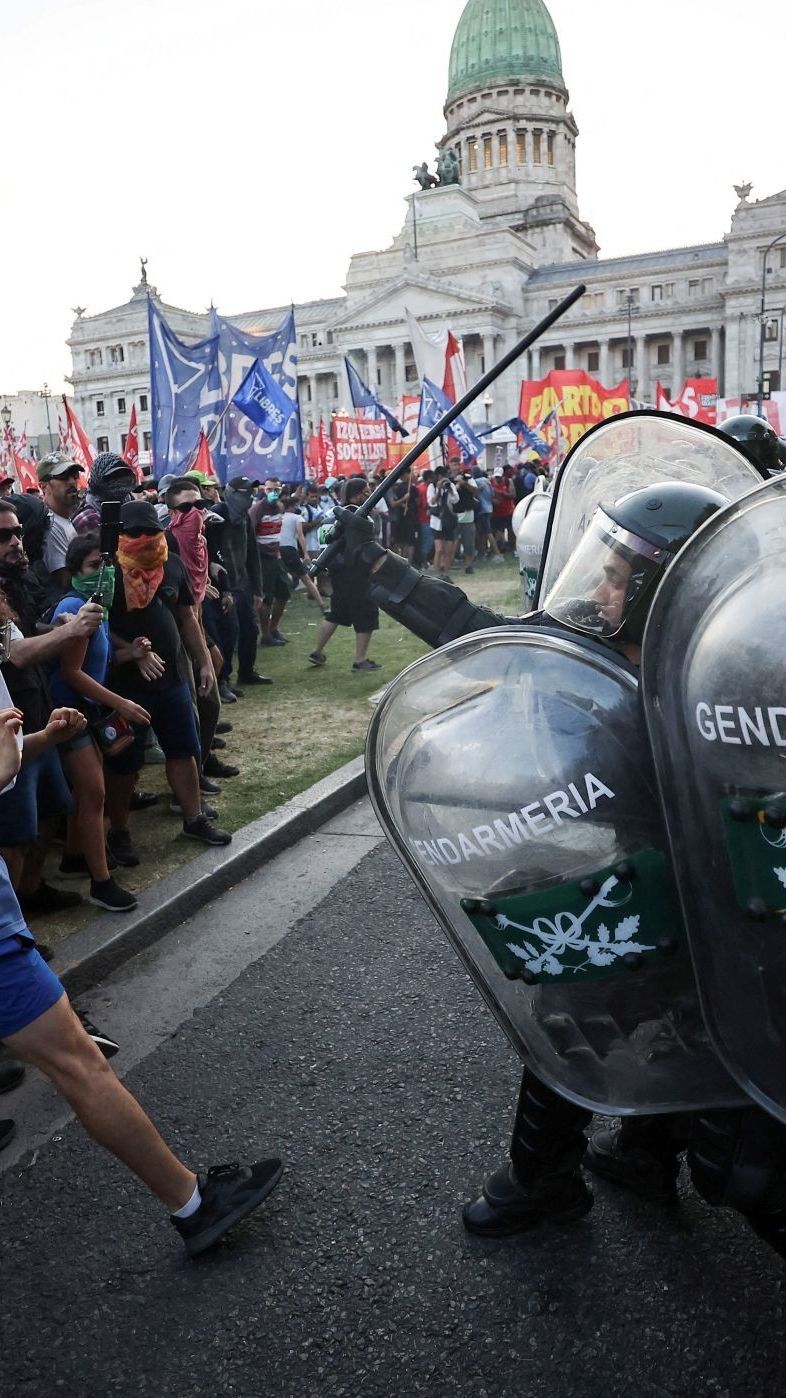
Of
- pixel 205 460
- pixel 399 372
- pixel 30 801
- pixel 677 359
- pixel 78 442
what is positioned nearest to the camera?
pixel 30 801

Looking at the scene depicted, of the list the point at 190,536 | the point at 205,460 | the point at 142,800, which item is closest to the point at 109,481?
the point at 190,536

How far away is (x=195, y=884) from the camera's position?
411 cm

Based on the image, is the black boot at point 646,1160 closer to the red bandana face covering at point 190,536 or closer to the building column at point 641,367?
the red bandana face covering at point 190,536

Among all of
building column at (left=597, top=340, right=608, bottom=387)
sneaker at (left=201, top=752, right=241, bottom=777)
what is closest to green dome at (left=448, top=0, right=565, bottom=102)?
building column at (left=597, top=340, right=608, bottom=387)

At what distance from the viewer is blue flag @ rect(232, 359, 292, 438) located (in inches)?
428

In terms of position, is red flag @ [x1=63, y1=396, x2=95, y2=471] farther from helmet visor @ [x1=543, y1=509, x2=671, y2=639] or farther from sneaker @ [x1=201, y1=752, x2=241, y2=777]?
helmet visor @ [x1=543, y1=509, x2=671, y2=639]

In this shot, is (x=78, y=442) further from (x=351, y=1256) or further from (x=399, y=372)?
(x=399, y=372)

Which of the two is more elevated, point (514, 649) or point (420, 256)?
point (420, 256)

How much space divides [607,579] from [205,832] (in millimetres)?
3249

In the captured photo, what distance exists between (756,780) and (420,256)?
75.1 meters

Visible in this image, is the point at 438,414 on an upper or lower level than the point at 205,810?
upper

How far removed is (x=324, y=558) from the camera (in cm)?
285

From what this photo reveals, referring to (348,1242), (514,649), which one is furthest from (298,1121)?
Answer: (514,649)

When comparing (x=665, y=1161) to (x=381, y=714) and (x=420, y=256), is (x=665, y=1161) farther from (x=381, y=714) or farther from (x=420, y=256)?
(x=420, y=256)
